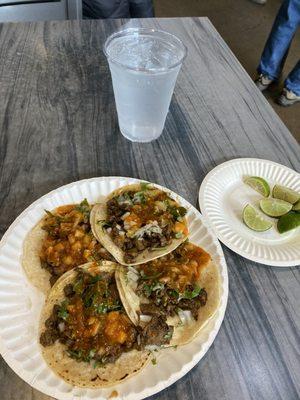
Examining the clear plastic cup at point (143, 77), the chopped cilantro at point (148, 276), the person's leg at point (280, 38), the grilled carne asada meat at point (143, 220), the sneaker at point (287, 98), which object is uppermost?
the clear plastic cup at point (143, 77)

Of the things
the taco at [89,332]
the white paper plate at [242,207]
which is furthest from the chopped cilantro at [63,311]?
the white paper plate at [242,207]

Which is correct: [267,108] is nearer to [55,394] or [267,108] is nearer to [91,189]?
[91,189]

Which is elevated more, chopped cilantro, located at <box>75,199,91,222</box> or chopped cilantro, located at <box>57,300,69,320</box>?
chopped cilantro, located at <box>75,199,91,222</box>

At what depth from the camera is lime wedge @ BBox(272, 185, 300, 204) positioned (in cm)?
161

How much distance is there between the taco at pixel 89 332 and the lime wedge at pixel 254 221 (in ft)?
2.00

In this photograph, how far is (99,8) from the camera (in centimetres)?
312

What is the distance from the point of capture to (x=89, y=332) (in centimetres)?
116

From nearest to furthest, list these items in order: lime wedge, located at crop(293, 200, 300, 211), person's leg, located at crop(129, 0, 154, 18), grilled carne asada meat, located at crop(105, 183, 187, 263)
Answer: grilled carne asada meat, located at crop(105, 183, 187, 263)
lime wedge, located at crop(293, 200, 300, 211)
person's leg, located at crop(129, 0, 154, 18)

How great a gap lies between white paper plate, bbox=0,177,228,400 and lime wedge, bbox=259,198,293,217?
1.09ft

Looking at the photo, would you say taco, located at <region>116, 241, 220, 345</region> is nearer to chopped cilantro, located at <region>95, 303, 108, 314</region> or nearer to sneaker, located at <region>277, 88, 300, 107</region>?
chopped cilantro, located at <region>95, 303, 108, 314</region>

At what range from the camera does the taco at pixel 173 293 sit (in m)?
1.18

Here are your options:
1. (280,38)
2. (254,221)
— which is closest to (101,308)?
(254,221)

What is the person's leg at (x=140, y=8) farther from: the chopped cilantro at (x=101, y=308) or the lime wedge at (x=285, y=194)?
the chopped cilantro at (x=101, y=308)

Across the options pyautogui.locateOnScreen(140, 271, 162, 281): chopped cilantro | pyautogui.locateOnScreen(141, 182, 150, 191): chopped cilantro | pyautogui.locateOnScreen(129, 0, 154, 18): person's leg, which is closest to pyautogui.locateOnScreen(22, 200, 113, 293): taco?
pyautogui.locateOnScreen(140, 271, 162, 281): chopped cilantro
